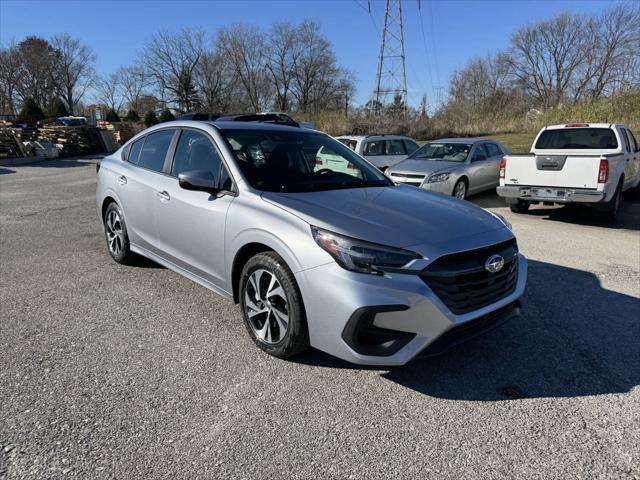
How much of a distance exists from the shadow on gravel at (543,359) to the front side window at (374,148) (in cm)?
766

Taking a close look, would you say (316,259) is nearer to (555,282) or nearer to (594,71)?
(555,282)

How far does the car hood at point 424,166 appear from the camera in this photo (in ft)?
32.3

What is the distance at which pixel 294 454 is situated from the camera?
7.76 feet

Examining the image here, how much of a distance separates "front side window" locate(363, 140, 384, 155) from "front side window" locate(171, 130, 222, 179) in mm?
7633

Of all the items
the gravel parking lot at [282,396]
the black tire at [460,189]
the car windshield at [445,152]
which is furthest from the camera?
the car windshield at [445,152]

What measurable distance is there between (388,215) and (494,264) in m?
0.76

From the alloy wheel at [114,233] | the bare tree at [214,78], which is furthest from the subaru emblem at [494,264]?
the bare tree at [214,78]

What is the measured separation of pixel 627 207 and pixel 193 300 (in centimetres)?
1057

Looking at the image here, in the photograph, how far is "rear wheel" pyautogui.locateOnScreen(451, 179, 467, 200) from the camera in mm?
10109

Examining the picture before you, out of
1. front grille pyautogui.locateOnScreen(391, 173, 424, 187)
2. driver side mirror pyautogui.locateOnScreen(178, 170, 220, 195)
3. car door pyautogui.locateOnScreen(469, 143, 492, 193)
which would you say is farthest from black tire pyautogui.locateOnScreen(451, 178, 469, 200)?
driver side mirror pyautogui.locateOnScreen(178, 170, 220, 195)

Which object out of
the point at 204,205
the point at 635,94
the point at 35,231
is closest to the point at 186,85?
the point at 635,94

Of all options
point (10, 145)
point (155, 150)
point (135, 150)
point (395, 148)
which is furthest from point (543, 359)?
point (10, 145)

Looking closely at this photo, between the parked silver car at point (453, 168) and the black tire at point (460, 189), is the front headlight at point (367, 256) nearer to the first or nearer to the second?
the parked silver car at point (453, 168)

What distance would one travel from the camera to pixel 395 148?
12172 millimetres
